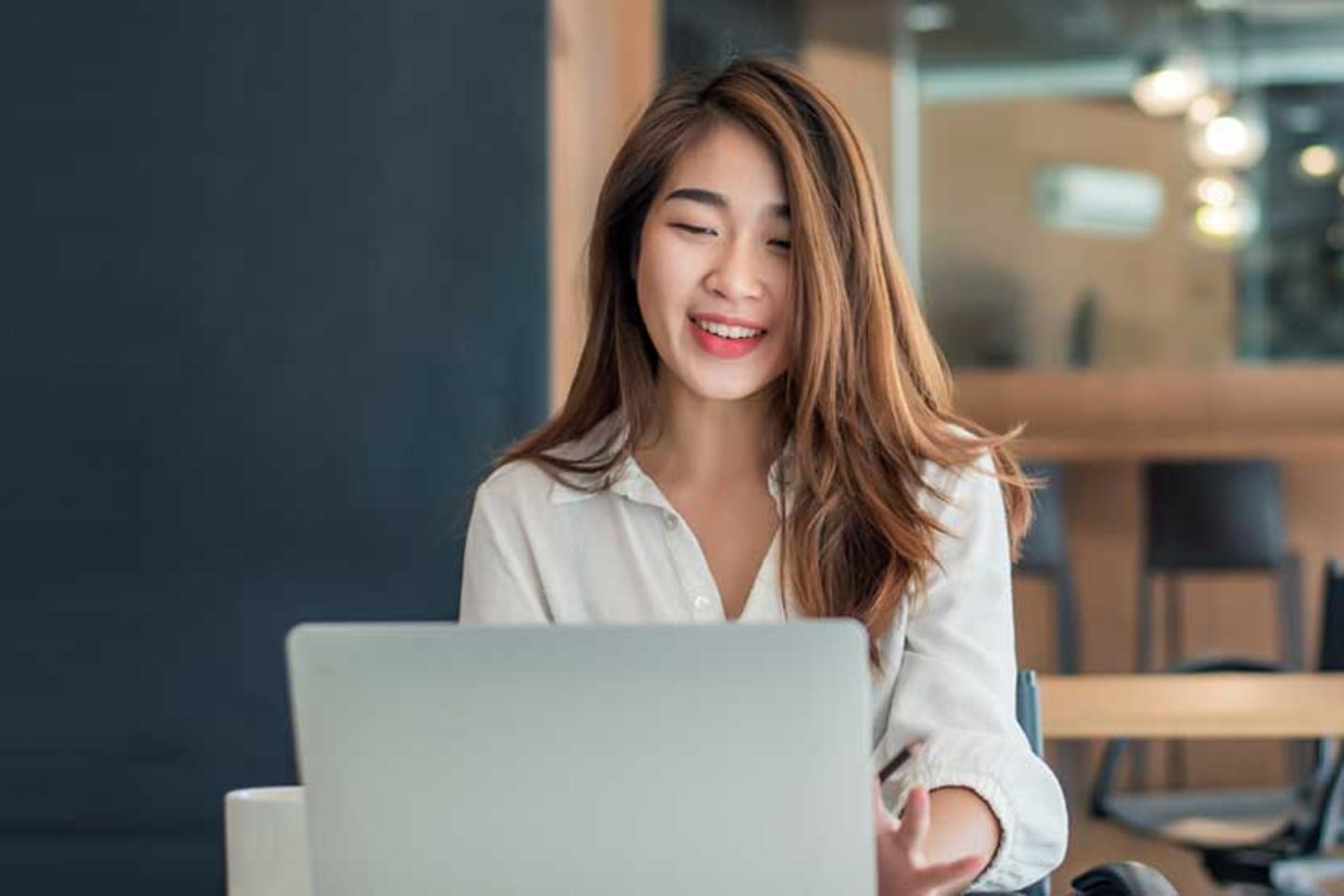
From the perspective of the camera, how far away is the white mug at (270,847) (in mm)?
1340

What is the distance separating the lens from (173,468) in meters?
3.61

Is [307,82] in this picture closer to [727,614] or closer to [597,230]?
[597,230]

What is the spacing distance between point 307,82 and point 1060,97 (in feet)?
19.1

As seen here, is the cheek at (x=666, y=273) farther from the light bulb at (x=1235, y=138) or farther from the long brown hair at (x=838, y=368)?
the light bulb at (x=1235, y=138)

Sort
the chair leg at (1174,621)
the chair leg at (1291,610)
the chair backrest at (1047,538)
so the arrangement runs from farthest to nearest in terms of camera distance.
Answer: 1. the chair leg at (1174,621)
2. the chair leg at (1291,610)
3. the chair backrest at (1047,538)

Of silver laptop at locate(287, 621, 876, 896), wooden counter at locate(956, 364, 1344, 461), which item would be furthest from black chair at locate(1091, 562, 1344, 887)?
wooden counter at locate(956, 364, 1344, 461)

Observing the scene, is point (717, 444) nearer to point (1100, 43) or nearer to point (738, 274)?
point (738, 274)

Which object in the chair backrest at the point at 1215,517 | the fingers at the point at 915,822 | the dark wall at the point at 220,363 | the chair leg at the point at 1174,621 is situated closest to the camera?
the fingers at the point at 915,822

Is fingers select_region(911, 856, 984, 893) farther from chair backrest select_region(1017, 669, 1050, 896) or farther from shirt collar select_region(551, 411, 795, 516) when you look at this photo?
chair backrest select_region(1017, 669, 1050, 896)

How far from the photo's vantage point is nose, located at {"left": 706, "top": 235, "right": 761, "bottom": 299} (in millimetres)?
1677

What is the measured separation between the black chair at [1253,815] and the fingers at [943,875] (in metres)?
2.46

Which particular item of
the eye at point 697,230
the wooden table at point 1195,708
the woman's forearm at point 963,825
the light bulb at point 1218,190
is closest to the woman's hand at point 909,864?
the woman's forearm at point 963,825

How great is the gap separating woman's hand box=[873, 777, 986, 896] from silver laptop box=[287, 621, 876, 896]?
0.21m

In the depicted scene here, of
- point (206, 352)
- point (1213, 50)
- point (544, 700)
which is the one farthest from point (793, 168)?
point (1213, 50)
